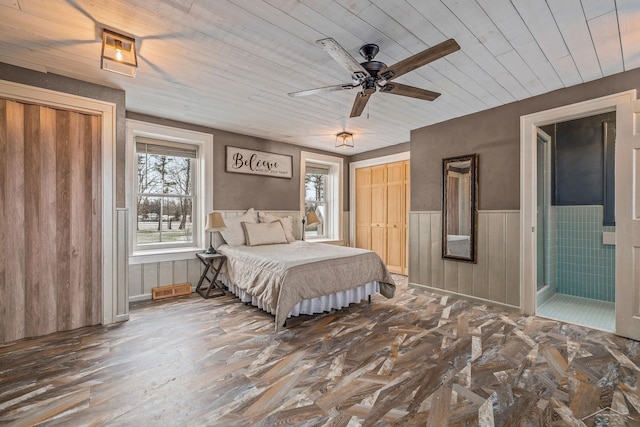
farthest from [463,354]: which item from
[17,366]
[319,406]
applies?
[17,366]

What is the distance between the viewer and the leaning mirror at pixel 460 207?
376 cm

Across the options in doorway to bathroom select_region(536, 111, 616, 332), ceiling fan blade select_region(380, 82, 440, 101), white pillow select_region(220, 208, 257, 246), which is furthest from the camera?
white pillow select_region(220, 208, 257, 246)

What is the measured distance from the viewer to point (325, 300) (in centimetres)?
326

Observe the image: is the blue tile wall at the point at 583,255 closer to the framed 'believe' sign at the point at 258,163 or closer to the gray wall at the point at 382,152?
the gray wall at the point at 382,152

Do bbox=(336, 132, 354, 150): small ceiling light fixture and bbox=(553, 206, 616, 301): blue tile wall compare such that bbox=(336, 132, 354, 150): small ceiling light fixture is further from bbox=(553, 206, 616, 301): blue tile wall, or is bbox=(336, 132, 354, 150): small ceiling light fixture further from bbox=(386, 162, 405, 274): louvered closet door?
bbox=(553, 206, 616, 301): blue tile wall

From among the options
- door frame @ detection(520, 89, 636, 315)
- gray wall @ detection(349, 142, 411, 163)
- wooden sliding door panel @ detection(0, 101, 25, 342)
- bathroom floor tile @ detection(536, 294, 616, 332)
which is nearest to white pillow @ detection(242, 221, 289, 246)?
wooden sliding door panel @ detection(0, 101, 25, 342)

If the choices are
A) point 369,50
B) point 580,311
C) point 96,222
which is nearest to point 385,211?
point 580,311

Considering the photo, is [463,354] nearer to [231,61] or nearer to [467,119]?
[467,119]

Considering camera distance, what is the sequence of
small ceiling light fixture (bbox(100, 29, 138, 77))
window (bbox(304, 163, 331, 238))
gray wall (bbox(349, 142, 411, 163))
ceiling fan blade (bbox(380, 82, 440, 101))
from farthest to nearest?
window (bbox(304, 163, 331, 238)), gray wall (bbox(349, 142, 411, 163)), ceiling fan blade (bbox(380, 82, 440, 101)), small ceiling light fixture (bbox(100, 29, 138, 77))

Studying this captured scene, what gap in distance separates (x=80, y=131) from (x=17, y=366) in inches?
82.3

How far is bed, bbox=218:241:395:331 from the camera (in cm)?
290

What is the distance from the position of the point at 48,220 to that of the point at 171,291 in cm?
168

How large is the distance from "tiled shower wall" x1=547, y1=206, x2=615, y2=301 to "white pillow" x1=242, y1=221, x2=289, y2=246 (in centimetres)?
394

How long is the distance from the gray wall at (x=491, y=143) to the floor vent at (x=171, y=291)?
11.9ft
